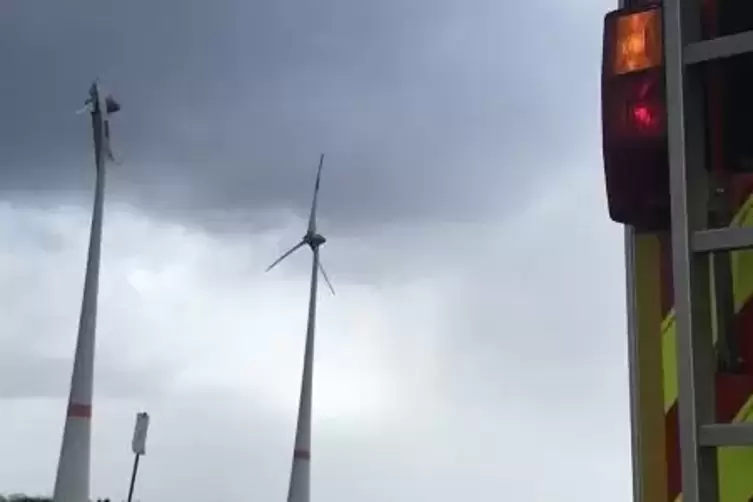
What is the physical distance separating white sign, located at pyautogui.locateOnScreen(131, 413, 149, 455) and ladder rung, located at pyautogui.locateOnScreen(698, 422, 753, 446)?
56.2 feet

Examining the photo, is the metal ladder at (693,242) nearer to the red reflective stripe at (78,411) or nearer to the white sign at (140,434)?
the white sign at (140,434)

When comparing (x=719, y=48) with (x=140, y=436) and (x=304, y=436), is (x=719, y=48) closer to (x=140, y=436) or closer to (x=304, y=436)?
(x=140, y=436)

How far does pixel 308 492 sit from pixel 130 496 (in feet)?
59.7

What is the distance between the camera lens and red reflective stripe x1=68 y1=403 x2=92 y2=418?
96.2 feet

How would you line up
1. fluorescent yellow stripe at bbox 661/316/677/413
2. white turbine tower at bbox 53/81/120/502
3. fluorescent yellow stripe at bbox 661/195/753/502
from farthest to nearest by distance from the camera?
white turbine tower at bbox 53/81/120/502 → fluorescent yellow stripe at bbox 661/316/677/413 → fluorescent yellow stripe at bbox 661/195/753/502

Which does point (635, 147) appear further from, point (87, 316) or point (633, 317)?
point (87, 316)

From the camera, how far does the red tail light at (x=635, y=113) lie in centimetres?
312

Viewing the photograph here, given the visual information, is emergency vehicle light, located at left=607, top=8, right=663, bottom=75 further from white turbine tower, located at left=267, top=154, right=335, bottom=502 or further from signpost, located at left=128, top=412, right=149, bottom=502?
white turbine tower, located at left=267, top=154, right=335, bottom=502

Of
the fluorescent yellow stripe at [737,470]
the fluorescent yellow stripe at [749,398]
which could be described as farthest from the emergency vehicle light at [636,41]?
the fluorescent yellow stripe at [737,470]

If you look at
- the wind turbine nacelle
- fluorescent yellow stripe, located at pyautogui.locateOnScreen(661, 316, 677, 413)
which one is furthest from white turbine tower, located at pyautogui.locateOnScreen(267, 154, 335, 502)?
fluorescent yellow stripe, located at pyautogui.locateOnScreen(661, 316, 677, 413)

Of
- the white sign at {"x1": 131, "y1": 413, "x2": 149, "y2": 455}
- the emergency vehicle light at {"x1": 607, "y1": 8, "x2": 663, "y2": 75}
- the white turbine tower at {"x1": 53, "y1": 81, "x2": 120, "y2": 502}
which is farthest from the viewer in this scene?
the white turbine tower at {"x1": 53, "y1": 81, "x2": 120, "y2": 502}

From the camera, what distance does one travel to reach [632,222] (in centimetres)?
334

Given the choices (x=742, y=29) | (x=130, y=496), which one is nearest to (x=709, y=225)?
(x=742, y=29)

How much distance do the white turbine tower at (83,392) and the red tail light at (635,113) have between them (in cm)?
2672
